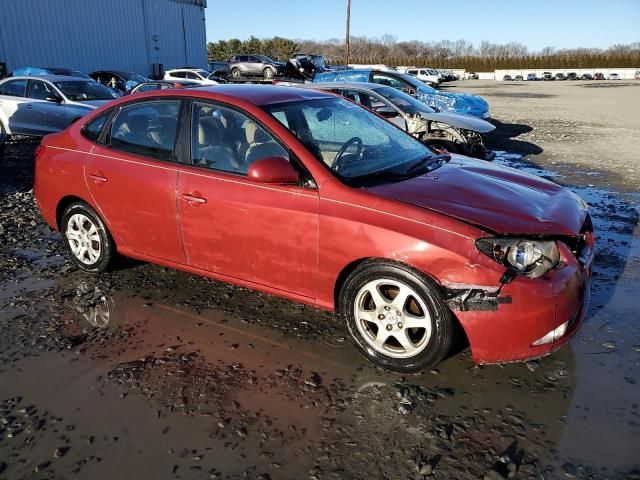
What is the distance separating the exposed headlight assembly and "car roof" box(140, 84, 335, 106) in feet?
6.09

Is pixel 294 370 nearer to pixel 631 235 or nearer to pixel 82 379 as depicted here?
pixel 82 379

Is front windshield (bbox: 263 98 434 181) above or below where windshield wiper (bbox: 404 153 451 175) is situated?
above

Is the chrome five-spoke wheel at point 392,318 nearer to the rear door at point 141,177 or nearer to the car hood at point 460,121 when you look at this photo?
the rear door at point 141,177

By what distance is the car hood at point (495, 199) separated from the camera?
3.03m

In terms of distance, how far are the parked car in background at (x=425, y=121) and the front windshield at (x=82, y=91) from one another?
221 inches

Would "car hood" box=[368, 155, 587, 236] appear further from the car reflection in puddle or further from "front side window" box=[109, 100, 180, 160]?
"front side window" box=[109, 100, 180, 160]

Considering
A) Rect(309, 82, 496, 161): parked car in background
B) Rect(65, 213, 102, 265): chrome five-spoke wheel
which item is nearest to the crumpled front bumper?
Rect(65, 213, 102, 265): chrome five-spoke wheel

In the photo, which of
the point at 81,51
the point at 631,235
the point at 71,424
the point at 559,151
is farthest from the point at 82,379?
the point at 81,51

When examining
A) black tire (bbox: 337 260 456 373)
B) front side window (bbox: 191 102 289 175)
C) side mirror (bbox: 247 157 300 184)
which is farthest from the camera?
front side window (bbox: 191 102 289 175)

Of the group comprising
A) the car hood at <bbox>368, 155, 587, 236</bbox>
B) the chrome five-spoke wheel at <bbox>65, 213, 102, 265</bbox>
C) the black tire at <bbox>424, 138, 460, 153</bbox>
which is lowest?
the chrome five-spoke wheel at <bbox>65, 213, 102, 265</bbox>

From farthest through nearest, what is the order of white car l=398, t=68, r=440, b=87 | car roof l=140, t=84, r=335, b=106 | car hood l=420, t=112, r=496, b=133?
white car l=398, t=68, r=440, b=87
car hood l=420, t=112, r=496, b=133
car roof l=140, t=84, r=335, b=106

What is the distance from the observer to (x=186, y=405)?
291cm

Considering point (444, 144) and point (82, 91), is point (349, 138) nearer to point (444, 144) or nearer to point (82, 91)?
point (444, 144)

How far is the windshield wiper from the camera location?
12.2 ft
